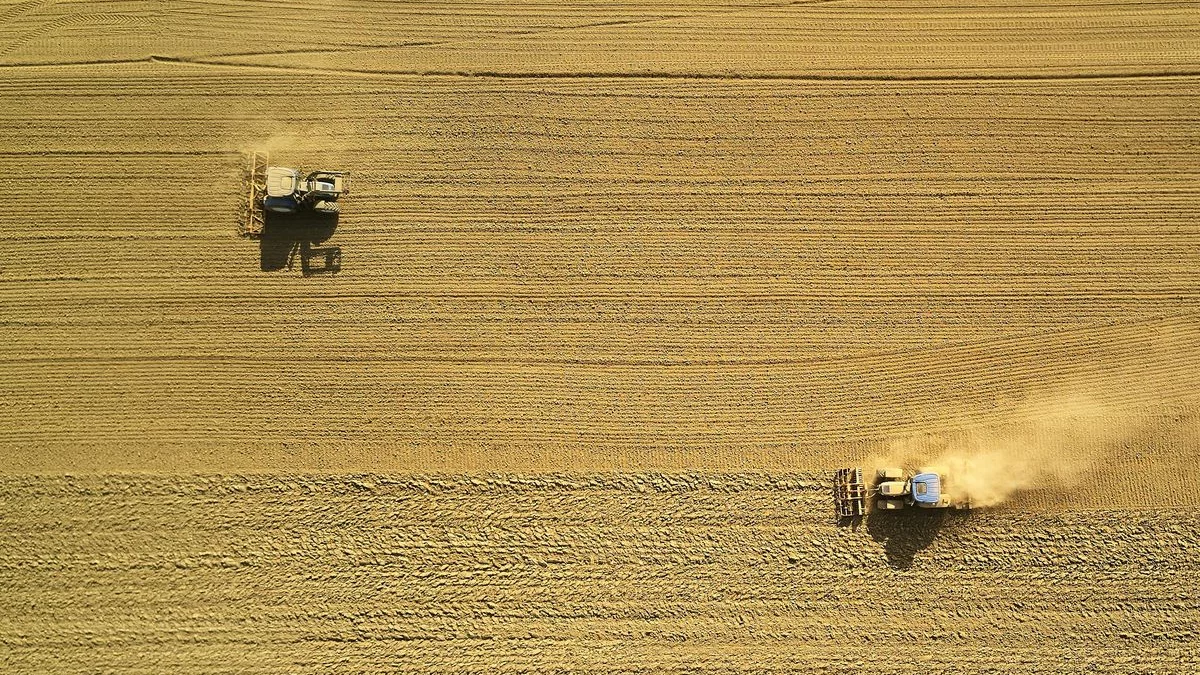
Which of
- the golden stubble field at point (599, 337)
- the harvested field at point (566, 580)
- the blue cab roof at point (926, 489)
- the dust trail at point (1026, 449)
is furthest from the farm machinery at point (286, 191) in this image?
the blue cab roof at point (926, 489)

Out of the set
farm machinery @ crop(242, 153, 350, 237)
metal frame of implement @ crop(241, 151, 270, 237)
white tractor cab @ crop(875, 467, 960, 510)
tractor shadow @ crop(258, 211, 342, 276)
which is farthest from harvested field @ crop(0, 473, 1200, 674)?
farm machinery @ crop(242, 153, 350, 237)

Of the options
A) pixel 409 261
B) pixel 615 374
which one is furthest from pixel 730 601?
pixel 409 261

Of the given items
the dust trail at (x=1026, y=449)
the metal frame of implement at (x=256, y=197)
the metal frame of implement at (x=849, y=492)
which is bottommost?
the metal frame of implement at (x=849, y=492)

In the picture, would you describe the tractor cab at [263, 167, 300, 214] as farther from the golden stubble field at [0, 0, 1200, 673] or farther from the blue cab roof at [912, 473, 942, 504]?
the blue cab roof at [912, 473, 942, 504]

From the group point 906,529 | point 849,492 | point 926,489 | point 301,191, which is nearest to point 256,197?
point 301,191

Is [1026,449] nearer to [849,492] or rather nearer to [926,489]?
[926,489]

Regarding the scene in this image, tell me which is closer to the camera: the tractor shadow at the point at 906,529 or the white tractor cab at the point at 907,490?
the white tractor cab at the point at 907,490

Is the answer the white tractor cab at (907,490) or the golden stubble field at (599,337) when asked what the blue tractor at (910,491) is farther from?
the golden stubble field at (599,337)
